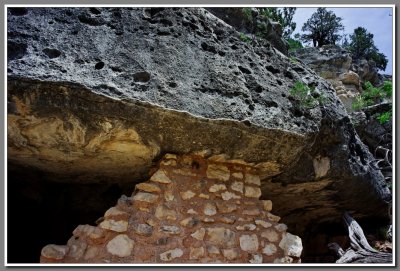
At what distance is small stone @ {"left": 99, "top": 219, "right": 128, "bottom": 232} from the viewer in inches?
106

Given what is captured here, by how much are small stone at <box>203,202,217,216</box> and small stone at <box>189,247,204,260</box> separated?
0.28 meters

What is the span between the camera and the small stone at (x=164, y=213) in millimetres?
2852

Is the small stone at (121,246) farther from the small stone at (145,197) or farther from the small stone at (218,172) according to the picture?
the small stone at (218,172)

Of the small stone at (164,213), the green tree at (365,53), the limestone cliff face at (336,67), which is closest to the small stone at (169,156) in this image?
the small stone at (164,213)

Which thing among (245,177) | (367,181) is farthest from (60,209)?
(367,181)

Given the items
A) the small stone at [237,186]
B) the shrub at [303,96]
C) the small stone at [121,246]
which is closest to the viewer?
the small stone at [121,246]

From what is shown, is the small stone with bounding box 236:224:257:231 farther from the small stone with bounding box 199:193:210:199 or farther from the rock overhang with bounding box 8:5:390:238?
the rock overhang with bounding box 8:5:390:238

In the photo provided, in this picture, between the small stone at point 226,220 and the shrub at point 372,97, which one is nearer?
the small stone at point 226,220

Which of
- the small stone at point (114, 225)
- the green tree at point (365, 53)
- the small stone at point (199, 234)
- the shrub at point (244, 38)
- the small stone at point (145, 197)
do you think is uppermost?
the green tree at point (365, 53)

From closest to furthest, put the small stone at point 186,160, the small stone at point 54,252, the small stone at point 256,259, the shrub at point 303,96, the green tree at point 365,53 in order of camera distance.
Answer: the small stone at point 54,252
the small stone at point 256,259
the small stone at point 186,160
the shrub at point 303,96
the green tree at point 365,53

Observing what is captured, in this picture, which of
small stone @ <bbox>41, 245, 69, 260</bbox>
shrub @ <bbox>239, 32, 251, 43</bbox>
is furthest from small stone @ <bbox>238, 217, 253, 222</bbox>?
shrub @ <bbox>239, 32, 251, 43</bbox>

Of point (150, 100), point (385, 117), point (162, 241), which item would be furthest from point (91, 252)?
point (385, 117)

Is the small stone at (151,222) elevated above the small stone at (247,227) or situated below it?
above

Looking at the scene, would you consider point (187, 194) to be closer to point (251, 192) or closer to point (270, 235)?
point (251, 192)
